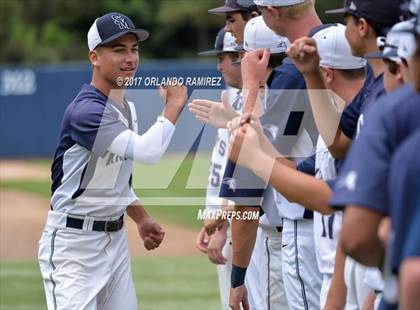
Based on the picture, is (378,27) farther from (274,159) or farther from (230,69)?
(230,69)

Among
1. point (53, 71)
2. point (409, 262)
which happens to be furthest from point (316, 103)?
point (53, 71)

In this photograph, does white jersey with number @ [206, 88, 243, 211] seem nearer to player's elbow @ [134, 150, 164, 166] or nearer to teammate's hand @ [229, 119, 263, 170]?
player's elbow @ [134, 150, 164, 166]

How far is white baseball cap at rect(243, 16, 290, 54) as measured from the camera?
239 inches

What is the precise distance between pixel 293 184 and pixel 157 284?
7.94 metres

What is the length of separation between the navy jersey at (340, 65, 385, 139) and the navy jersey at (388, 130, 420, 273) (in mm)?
1228

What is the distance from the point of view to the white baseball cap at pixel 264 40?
608 centimetres

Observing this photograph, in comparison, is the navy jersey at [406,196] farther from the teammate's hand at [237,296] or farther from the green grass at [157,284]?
the green grass at [157,284]

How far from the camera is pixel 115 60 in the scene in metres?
6.32

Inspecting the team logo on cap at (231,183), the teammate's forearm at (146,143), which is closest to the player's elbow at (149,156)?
the teammate's forearm at (146,143)

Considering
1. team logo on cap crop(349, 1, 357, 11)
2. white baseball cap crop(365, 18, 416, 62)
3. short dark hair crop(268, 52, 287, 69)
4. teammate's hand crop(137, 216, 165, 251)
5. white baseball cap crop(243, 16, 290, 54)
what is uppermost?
white baseball cap crop(365, 18, 416, 62)

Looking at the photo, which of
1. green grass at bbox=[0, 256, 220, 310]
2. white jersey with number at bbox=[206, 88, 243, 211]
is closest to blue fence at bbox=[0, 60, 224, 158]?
green grass at bbox=[0, 256, 220, 310]

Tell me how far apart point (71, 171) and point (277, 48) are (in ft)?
4.65

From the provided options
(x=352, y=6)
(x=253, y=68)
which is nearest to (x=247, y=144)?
(x=253, y=68)

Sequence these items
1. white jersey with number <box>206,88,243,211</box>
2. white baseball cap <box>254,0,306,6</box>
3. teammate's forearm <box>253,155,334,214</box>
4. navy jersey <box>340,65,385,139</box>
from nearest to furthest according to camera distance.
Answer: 1. teammate's forearm <box>253,155,334,214</box>
2. navy jersey <box>340,65,385,139</box>
3. white baseball cap <box>254,0,306,6</box>
4. white jersey with number <box>206,88,243,211</box>
